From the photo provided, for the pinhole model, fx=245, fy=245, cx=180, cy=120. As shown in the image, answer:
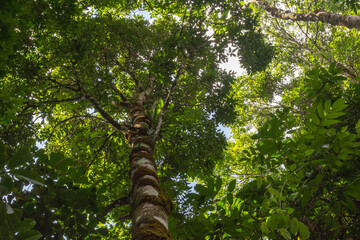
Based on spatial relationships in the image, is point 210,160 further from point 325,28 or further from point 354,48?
point 325,28

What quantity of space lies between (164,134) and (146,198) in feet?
9.10

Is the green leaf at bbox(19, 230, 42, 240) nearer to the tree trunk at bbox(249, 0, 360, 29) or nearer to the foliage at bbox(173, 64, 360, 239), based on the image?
the foliage at bbox(173, 64, 360, 239)

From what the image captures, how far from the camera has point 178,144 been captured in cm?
747

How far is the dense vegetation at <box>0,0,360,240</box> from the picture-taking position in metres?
2.35

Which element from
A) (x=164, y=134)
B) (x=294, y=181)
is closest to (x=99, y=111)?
(x=164, y=134)

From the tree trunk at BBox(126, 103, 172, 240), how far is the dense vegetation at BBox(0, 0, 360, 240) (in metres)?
0.02

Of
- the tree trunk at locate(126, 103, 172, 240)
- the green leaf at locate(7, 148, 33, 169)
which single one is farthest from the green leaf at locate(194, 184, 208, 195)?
the green leaf at locate(7, 148, 33, 169)

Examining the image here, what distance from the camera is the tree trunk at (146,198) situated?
94.8 inches

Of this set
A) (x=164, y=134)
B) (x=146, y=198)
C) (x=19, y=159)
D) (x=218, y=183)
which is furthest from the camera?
(x=164, y=134)

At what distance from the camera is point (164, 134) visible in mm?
5645

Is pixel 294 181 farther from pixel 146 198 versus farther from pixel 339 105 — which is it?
pixel 146 198

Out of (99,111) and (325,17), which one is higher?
(325,17)

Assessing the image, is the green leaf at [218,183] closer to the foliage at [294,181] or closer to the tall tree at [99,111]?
the foliage at [294,181]

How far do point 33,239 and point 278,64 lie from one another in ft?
52.9
